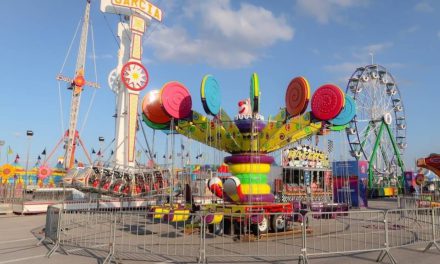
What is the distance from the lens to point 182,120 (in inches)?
541

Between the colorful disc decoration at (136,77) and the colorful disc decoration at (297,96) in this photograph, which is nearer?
the colorful disc decoration at (297,96)

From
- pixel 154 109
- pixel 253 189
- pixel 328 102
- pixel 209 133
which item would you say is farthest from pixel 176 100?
pixel 328 102

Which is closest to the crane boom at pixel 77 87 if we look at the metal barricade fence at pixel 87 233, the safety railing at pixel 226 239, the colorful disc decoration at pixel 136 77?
the colorful disc decoration at pixel 136 77

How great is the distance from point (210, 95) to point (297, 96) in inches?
109

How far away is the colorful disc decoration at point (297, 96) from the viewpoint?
11523 mm

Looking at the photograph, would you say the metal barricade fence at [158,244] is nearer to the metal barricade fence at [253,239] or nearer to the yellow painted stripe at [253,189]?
the metal barricade fence at [253,239]

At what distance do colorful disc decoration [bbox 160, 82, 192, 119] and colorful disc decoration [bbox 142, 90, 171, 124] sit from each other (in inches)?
28.5

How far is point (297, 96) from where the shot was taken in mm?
11828

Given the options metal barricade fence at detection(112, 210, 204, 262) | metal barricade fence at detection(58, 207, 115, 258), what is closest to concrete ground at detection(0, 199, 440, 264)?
metal barricade fence at detection(58, 207, 115, 258)

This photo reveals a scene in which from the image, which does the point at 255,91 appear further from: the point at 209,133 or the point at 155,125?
the point at 155,125

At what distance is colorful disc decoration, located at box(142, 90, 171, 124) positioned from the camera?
13965 millimetres

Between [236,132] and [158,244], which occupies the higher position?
[236,132]

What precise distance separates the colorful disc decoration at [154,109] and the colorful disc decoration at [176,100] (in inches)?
28.5

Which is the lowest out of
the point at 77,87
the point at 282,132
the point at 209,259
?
the point at 209,259
